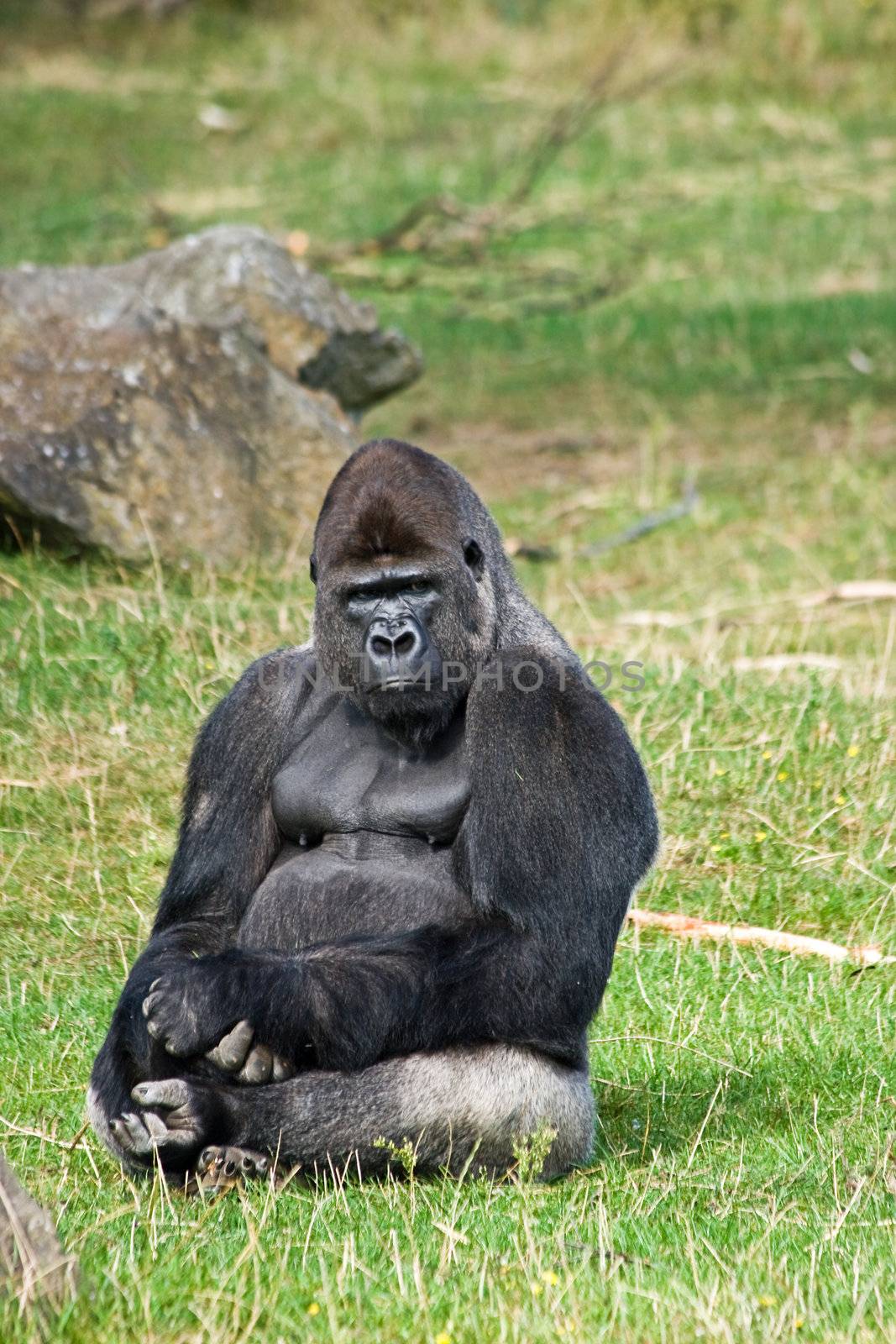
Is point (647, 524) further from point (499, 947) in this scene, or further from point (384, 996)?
point (384, 996)

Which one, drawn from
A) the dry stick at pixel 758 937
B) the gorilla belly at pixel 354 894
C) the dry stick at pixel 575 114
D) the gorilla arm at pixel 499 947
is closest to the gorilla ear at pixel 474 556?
the gorilla arm at pixel 499 947

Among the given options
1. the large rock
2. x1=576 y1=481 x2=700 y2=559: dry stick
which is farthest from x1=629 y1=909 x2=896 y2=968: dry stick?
x1=576 y1=481 x2=700 y2=559: dry stick

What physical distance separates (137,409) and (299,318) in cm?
119

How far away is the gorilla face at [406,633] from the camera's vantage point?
3.74 meters

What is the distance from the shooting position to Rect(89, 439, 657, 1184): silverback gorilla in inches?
143

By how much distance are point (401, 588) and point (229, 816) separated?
0.65 metres

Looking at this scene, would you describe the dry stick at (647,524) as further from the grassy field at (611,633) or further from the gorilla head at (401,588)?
the gorilla head at (401,588)

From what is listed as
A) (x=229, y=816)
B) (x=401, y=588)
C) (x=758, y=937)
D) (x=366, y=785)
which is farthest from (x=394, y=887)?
(x=758, y=937)

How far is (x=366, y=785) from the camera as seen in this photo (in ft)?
13.0

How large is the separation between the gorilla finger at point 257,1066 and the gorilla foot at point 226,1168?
14cm

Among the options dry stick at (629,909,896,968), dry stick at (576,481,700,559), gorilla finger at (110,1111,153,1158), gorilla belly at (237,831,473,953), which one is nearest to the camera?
gorilla finger at (110,1111,153,1158)

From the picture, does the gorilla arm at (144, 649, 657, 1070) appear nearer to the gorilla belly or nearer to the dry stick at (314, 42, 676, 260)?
the gorilla belly

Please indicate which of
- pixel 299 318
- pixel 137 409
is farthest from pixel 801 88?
pixel 137 409

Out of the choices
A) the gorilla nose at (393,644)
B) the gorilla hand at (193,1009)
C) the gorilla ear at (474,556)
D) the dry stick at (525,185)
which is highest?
the dry stick at (525,185)
